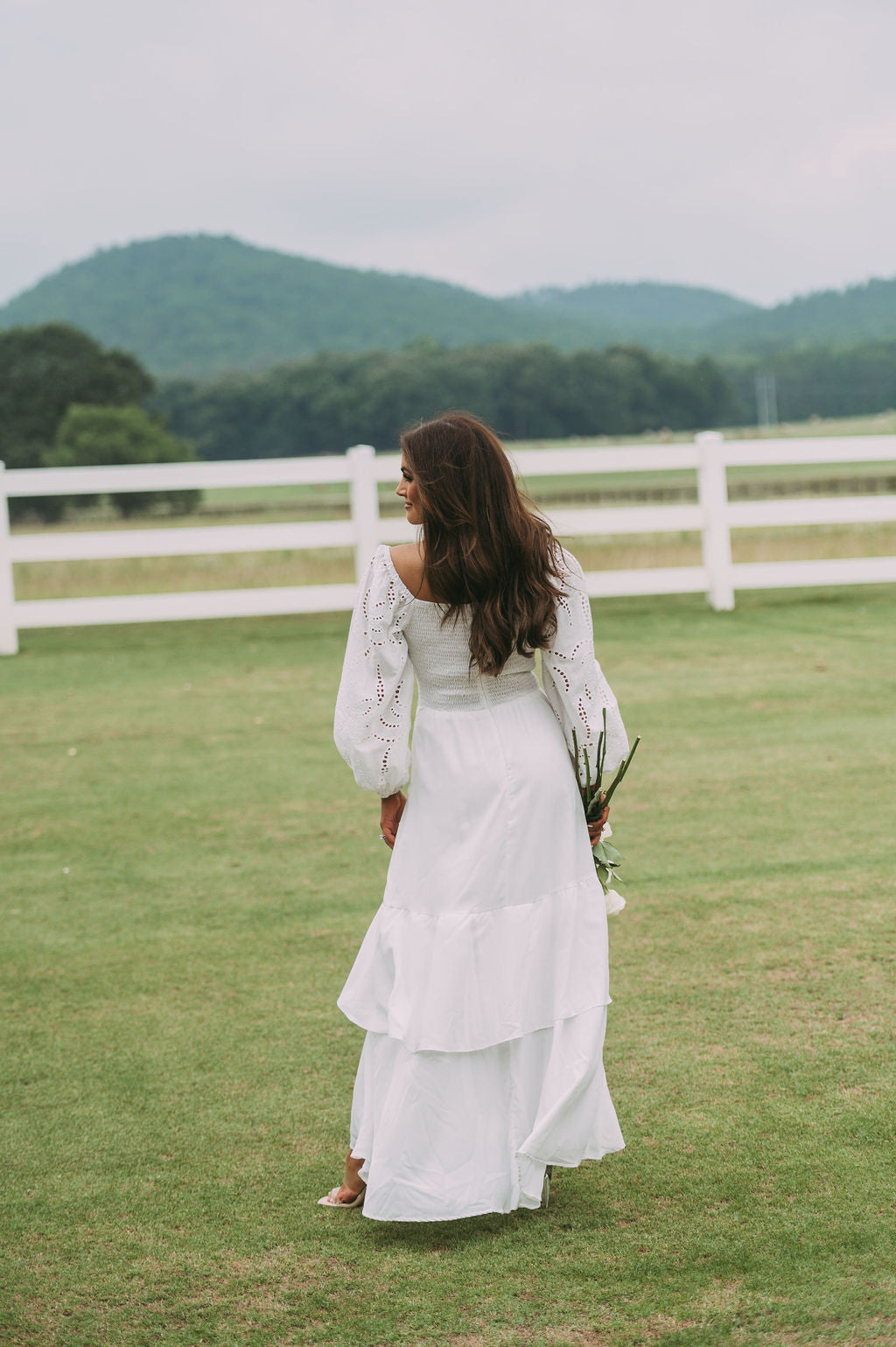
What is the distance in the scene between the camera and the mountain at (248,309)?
13950 centimetres

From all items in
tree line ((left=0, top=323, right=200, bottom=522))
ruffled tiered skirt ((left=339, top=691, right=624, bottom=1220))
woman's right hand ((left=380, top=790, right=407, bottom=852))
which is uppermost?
tree line ((left=0, top=323, right=200, bottom=522))

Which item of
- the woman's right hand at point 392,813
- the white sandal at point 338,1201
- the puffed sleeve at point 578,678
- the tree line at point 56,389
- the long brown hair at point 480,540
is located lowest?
the white sandal at point 338,1201

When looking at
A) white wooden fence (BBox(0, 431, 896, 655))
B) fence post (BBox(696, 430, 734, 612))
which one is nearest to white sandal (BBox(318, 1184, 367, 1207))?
white wooden fence (BBox(0, 431, 896, 655))

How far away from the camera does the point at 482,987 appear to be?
2697 mm

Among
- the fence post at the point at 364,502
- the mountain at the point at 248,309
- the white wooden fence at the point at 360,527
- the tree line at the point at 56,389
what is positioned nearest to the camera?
the white wooden fence at the point at 360,527

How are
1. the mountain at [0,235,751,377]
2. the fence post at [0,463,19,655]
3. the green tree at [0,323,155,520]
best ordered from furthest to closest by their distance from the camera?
the mountain at [0,235,751,377]
the green tree at [0,323,155,520]
the fence post at [0,463,19,655]

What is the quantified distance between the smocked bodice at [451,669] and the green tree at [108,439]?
52052 millimetres

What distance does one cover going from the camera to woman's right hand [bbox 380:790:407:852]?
2.90 meters

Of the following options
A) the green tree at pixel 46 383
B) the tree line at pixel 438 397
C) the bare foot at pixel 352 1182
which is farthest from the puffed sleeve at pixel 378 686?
the tree line at pixel 438 397

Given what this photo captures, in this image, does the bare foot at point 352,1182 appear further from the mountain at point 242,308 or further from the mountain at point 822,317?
the mountain at point 822,317

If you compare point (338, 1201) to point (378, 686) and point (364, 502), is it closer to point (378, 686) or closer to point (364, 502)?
point (378, 686)

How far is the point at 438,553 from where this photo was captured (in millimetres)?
2668

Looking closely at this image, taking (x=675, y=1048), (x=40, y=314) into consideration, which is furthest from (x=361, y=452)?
(x=40, y=314)

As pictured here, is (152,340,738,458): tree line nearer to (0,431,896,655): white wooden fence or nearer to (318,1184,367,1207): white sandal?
(0,431,896,655): white wooden fence
